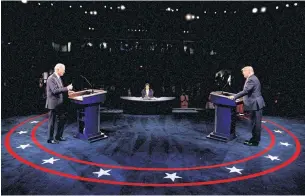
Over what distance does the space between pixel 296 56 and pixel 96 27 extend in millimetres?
13778

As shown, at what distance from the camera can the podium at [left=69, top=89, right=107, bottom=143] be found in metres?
6.82

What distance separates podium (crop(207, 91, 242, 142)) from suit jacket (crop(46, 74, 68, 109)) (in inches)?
157

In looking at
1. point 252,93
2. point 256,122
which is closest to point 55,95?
point 252,93

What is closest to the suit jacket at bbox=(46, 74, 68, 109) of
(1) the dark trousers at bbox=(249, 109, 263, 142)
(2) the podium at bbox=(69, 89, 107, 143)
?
(2) the podium at bbox=(69, 89, 107, 143)

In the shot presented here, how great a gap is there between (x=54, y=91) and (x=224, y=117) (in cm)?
449

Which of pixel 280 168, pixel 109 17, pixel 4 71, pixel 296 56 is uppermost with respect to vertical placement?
pixel 109 17

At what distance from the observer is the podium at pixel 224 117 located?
6.97m

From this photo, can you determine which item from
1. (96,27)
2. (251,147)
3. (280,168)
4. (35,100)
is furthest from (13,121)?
(96,27)

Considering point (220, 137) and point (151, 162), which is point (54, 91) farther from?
point (220, 137)

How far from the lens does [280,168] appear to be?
17.8ft

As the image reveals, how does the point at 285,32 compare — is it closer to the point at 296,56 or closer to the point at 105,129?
the point at 296,56

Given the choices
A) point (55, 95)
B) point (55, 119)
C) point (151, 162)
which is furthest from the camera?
point (55, 119)

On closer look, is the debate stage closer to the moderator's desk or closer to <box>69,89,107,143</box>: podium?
<box>69,89,107,143</box>: podium

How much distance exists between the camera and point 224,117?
7.20 metres
